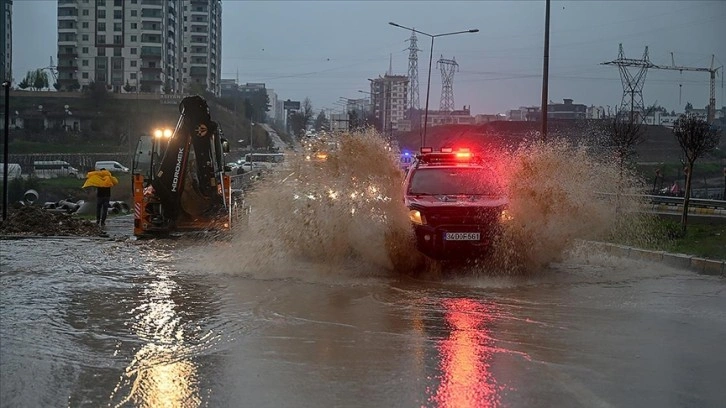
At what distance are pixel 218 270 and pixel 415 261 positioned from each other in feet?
9.79

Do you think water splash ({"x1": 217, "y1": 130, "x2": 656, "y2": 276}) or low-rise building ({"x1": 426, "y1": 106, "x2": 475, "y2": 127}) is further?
low-rise building ({"x1": 426, "y1": 106, "x2": 475, "y2": 127})

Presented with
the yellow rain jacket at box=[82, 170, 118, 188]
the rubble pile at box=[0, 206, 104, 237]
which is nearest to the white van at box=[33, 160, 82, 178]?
the yellow rain jacket at box=[82, 170, 118, 188]

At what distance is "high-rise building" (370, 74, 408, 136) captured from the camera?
71.8 m

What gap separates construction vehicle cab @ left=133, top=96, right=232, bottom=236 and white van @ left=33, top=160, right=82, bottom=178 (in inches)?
1237

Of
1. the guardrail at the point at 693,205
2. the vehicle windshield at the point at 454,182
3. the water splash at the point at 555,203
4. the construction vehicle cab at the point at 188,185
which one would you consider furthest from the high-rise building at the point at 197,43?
the vehicle windshield at the point at 454,182

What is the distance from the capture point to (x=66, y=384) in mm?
5625

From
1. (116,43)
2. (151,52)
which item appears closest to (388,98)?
→ (151,52)

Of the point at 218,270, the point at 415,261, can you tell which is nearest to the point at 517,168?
the point at 415,261

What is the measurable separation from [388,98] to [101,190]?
59343 millimetres

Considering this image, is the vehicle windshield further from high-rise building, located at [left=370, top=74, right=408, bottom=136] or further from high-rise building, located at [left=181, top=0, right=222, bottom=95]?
high-rise building, located at [left=181, top=0, right=222, bottom=95]

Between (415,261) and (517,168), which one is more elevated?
(517,168)

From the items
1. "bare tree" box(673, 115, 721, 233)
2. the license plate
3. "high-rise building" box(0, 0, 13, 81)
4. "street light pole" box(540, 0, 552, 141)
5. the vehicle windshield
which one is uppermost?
"high-rise building" box(0, 0, 13, 81)

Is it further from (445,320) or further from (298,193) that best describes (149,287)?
(445,320)

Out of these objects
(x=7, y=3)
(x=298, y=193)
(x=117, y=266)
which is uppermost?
(x=7, y=3)
